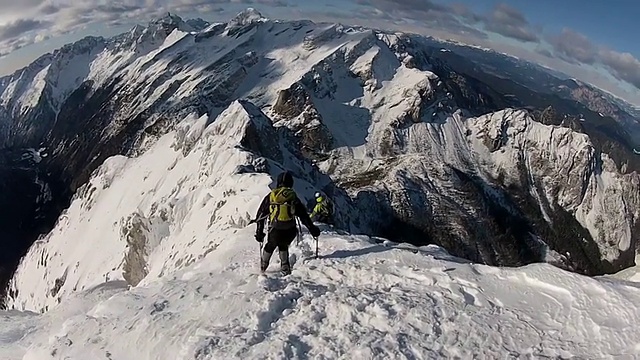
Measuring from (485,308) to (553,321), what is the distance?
5.92ft

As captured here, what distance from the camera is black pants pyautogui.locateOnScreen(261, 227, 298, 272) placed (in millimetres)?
18781

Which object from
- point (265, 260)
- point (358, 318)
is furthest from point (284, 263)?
point (358, 318)

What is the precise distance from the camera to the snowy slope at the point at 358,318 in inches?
537

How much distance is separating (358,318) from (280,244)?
16.2 feet

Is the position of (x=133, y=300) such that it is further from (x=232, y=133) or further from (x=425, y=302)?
(x=232, y=133)

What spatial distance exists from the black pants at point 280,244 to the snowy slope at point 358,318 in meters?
0.52

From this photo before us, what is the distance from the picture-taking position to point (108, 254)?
114562 millimetres

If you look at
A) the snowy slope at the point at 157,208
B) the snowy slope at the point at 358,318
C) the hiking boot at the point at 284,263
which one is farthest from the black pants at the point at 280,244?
the snowy slope at the point at 157,208

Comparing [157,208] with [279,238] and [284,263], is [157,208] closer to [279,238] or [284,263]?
[284,263]

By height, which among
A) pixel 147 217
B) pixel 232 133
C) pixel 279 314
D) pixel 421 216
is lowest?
pixel 421 216

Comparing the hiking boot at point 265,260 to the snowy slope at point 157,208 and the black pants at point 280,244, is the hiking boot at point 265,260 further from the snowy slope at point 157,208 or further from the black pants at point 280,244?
the snowy slope at point 157,208

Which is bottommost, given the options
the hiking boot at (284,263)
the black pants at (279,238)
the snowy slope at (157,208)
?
the snowy slope at (157,208)

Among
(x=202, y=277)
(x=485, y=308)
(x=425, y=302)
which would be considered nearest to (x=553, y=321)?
(x=485, y=308)

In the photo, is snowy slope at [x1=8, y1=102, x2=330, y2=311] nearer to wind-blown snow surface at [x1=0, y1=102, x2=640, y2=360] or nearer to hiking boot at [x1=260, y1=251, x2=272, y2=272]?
wind-blown snow surface at [x1=0, y1=102, x2=640, y2=360]
